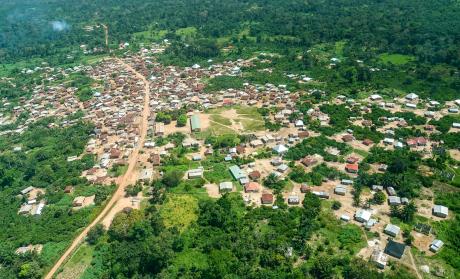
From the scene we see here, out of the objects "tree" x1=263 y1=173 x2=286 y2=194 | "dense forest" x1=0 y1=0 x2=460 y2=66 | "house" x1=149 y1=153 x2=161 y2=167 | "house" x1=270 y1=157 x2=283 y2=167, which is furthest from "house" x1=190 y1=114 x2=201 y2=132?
"dense forest" x1=0 y1=0 x2=460 y2=66

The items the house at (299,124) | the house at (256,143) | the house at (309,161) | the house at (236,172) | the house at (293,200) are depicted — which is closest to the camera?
the house at (293,200)

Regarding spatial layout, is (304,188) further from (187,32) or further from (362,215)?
(187,32)

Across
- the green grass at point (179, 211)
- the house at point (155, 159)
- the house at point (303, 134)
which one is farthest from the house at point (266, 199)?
the house at point (155, 159)

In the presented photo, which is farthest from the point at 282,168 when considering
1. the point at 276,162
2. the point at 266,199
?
the point at 266,199

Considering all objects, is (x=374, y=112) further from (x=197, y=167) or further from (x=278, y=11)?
(x=278, y=11)

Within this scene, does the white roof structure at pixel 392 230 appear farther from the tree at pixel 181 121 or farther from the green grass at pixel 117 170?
the tree at pixel 181 121

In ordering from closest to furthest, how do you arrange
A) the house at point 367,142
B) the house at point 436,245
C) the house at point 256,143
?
1. the house at point 436,245
2. the house at point 367,142
3. the house at point 256,143
